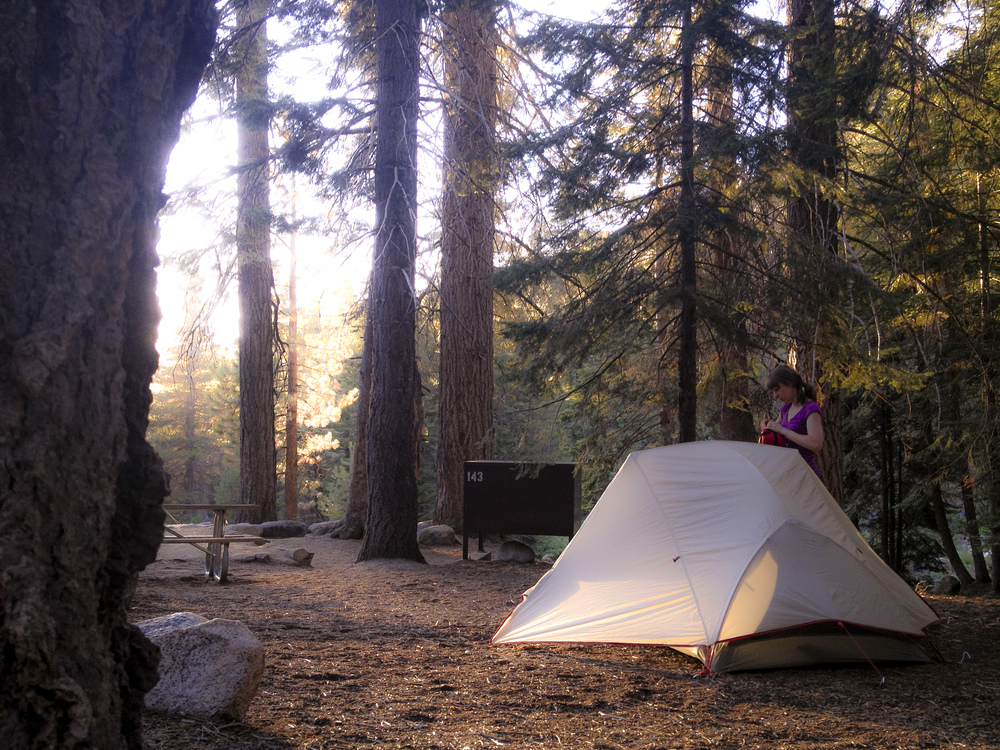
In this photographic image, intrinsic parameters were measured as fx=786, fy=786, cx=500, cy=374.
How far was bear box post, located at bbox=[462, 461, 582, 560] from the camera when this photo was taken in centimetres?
998

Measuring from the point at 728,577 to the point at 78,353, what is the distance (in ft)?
13.3

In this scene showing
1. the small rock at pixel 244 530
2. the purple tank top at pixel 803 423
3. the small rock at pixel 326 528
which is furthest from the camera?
the small rock at pixel 326 528

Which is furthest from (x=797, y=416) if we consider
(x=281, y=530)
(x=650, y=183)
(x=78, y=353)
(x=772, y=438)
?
(x=281, y=530)

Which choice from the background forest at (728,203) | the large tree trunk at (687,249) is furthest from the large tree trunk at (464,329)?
the large tree trunk at (687,249)

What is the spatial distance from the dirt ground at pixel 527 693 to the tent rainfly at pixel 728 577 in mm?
178

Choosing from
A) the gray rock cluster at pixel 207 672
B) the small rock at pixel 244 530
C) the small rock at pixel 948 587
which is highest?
A: the gray rock cluster at pixel 207 672

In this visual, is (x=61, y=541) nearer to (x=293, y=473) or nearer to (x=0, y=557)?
(x=0, y=557)

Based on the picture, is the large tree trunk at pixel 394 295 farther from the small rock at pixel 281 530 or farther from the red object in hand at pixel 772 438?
the small rock at pixel 281 530

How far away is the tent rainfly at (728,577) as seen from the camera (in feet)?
16.1

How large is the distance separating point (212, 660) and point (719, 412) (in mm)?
7728

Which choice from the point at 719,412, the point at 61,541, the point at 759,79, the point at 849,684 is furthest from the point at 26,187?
the point at 719,412

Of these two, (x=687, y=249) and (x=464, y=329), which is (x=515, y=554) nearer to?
(x=464, y=329)

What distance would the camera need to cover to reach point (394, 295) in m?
9.41

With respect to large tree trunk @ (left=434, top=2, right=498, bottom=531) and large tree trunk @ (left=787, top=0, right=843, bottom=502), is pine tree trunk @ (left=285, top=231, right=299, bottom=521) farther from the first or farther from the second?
large tree trunk @ (left=787, top=0, right=843, bottom=502)
